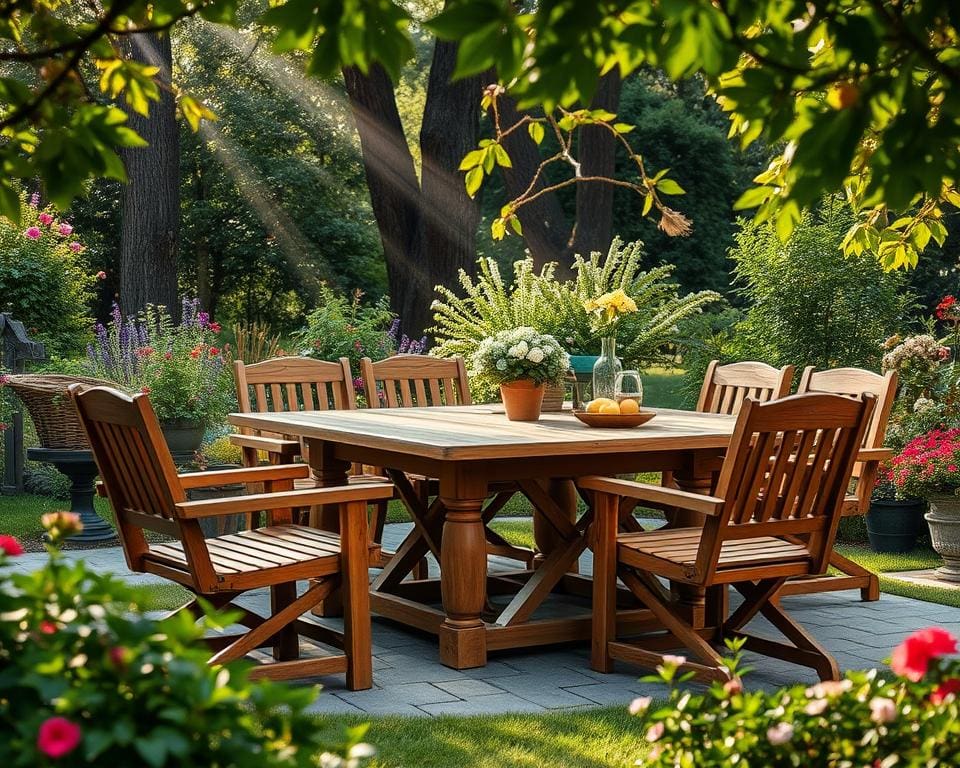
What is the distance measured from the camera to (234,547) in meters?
4.66

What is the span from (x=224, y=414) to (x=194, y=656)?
7.21 m

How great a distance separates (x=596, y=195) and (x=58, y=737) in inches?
508

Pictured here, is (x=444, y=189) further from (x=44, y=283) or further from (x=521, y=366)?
(x=521, y=366)

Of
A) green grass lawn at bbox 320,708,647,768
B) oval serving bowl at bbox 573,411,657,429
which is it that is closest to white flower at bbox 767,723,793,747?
green grass lawn at bbox 320,708,647,768

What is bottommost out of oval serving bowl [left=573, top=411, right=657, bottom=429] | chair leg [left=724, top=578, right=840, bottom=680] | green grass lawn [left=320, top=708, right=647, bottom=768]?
green grass lawn [left=320, top=708, right=647, bottom=768]


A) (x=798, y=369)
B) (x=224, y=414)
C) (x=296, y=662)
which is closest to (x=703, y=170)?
(x=798, y=369)

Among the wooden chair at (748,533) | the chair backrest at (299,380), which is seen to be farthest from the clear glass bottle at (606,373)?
the chair backrest at (299,380)

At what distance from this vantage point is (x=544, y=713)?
4.36 m

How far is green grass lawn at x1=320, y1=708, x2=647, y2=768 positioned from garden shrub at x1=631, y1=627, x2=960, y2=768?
1.65m

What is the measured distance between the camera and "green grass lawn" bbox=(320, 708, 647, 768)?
12.5 ft

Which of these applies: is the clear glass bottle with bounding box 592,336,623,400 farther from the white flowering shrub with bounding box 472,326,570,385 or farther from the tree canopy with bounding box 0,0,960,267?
the tree canopy with bounding box 0,0,960,267

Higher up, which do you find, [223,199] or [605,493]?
[223,199]

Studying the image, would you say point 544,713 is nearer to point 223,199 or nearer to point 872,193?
point 872,193

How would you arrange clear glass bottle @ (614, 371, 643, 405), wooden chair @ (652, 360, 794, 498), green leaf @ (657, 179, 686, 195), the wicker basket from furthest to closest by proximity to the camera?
the wicker basket < wooden chair @ (652, 360, 794, 498) < clear glass bottle @ (614, 371, 643, 405) < green leaf @ (657, 179, 686, 195)
